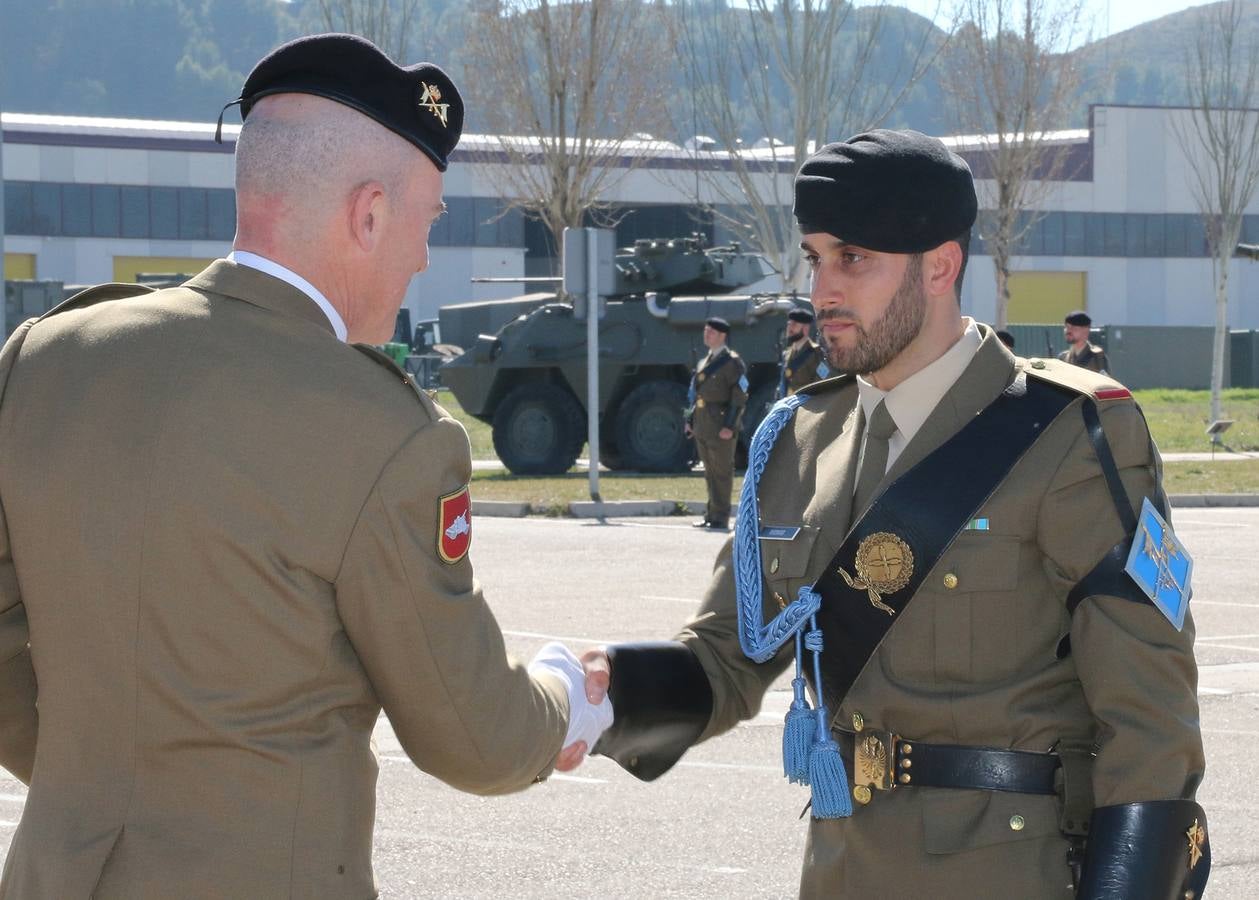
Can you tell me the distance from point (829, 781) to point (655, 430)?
64.2ft

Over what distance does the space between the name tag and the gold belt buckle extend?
0.40 m

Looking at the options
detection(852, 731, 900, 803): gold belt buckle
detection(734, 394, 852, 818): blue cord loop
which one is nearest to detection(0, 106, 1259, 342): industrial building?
detection(734, 394, 852, 818): blue cord loop

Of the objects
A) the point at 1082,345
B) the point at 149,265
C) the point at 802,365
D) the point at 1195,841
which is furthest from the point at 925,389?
the point at 149,265

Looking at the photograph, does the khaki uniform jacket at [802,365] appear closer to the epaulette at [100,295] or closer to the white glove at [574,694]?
the white glove at [574,694]

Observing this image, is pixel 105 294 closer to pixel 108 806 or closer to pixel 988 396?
pixel 108 806

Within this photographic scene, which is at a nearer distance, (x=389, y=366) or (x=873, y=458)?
(x=389, y=366)

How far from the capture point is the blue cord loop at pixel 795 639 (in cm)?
290

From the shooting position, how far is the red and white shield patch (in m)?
2.43

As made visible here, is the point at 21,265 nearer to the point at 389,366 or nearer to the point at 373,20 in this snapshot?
the point at 373,20

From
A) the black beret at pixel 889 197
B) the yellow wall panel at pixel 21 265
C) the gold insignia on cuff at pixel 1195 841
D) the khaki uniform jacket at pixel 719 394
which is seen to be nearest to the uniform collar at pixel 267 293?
Answer: the black beret at pixel 889 197

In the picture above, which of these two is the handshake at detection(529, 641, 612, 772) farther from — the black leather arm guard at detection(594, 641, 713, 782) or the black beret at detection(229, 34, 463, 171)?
the black beret at detection(229, 34, 463, 171)

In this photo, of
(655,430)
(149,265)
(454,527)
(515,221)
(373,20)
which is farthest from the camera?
(515,221)

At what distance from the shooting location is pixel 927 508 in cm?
291

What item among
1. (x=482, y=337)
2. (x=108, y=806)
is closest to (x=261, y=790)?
(x=108, y=806)
